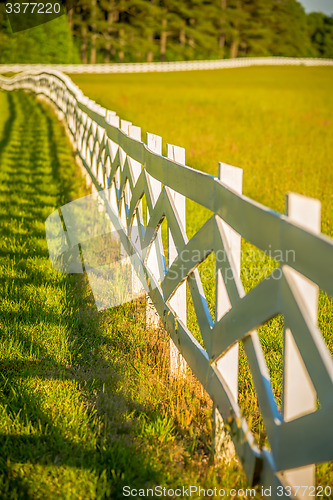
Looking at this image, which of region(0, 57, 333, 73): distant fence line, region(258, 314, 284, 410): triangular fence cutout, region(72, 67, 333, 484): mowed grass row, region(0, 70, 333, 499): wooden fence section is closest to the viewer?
region(0, 70, 333, 499): wooden fence section

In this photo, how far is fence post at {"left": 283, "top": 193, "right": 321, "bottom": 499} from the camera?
1.76m

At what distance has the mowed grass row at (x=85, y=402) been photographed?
98.9 inches

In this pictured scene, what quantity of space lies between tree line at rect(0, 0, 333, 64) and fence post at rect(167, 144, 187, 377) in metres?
68.3

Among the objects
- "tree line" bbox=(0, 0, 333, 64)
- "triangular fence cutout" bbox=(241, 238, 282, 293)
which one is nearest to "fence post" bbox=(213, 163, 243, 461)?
"triangular fence cutout" bbox=(241, 238, 282, 293)

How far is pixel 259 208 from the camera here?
6.77 ft

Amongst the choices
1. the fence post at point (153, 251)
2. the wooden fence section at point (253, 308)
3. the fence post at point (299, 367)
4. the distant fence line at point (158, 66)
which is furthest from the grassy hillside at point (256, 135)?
the distant fence line at point (158, 66)

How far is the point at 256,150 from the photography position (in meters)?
13.0

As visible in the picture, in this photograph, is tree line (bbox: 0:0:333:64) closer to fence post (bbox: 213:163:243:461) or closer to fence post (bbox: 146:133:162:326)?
fence post (bbox: 146:133:162:326)

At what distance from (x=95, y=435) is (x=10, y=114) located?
20.2 m

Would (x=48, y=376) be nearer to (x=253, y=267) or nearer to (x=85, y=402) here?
(x=85, y=402)

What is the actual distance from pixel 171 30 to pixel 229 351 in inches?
3764

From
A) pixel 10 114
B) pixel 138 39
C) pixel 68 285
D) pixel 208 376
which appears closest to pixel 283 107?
pixel 10 114

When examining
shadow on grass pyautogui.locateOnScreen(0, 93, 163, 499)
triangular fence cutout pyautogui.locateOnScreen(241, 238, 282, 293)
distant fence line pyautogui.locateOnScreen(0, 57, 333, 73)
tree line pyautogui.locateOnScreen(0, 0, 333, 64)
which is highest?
tree line pyautogui.locateOnScreen(0, 0, 333, 64)

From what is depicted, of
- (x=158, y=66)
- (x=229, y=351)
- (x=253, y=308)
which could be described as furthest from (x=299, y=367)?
(x=158, y=66)
